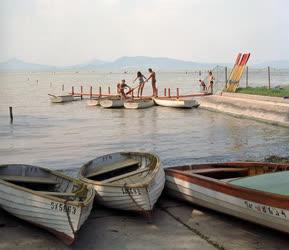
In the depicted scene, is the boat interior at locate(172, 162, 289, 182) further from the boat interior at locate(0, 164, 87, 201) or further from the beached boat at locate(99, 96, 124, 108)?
the beached boat at locate(99, 96, 124, 108)

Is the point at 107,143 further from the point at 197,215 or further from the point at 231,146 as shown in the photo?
the point at 197,215

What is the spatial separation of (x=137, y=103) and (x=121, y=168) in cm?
2657

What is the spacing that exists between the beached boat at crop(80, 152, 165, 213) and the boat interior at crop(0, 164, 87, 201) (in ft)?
1.43

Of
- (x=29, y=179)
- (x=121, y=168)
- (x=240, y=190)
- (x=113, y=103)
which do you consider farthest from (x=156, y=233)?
(x=113, y=103)

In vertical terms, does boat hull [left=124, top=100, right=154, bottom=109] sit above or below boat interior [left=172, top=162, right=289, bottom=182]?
above

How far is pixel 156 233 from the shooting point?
29.5 feet

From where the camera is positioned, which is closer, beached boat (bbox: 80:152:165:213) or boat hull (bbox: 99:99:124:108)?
beached boat (bbox: 80:152:165:213)

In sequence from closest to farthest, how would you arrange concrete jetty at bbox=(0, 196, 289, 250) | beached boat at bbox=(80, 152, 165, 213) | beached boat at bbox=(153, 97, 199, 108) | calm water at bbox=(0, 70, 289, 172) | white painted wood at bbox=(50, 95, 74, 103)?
1. concrete jetty at bbox=(0, 196, 289, 250)
2. beached boat at bbox=(80, 152, 165, 213)
3. calm water at bbox=(0, 70, 289, 172)
4. beached boat at bbox=(153, 97, 199, 108)
5. white painted wood at bbox=(50, 95, 74, 103)

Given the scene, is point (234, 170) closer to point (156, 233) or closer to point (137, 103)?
point (156, 233)

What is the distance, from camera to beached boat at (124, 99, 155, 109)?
125 feet

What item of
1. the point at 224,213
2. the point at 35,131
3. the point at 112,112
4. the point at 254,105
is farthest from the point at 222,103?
the point at 224,213

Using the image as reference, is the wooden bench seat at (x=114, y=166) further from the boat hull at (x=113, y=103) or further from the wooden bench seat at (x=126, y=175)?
the boat hull at (x=113, y=103)

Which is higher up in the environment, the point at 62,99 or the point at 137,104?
the point at 62,99

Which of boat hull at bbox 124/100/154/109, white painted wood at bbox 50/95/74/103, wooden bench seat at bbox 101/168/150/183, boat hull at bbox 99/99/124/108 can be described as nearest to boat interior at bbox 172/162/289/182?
wooden bench seat at bbox 101/168/150/183
